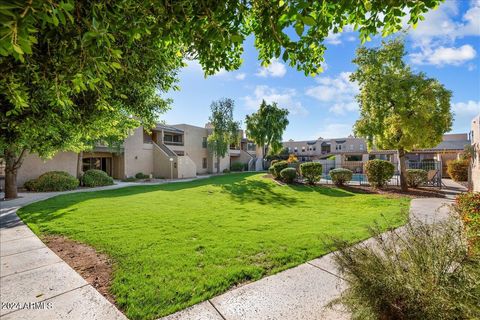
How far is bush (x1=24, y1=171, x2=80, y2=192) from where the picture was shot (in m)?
16.4

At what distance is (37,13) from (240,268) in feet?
13.7

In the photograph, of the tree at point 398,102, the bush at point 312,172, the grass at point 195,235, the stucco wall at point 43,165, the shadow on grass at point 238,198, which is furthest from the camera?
the stucco wall at point 43,165

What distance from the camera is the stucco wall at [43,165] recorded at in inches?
676

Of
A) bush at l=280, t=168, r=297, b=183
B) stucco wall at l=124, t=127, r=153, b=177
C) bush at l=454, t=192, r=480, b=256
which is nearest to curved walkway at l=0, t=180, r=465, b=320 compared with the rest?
bush at l=454, t=192, r=480, b=256

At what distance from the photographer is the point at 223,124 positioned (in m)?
30.5

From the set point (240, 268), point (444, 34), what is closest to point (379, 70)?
point (444, 34)

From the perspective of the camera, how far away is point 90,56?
210 centimetres

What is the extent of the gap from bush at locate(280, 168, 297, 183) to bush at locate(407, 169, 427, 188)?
7.27 meters

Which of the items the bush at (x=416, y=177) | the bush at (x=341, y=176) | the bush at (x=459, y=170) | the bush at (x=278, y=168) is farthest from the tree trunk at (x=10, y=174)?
the bush at (x=459, y=170)

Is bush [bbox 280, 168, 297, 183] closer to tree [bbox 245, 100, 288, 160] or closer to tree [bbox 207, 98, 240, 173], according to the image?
tree [bbox 207, 98, 240, 173]

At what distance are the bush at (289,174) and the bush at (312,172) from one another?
2.42ft

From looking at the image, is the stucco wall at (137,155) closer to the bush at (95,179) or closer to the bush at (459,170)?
the bush at (95,179)

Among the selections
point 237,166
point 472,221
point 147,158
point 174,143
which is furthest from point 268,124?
point 472,221

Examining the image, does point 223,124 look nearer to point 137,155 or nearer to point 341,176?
point 137,155
